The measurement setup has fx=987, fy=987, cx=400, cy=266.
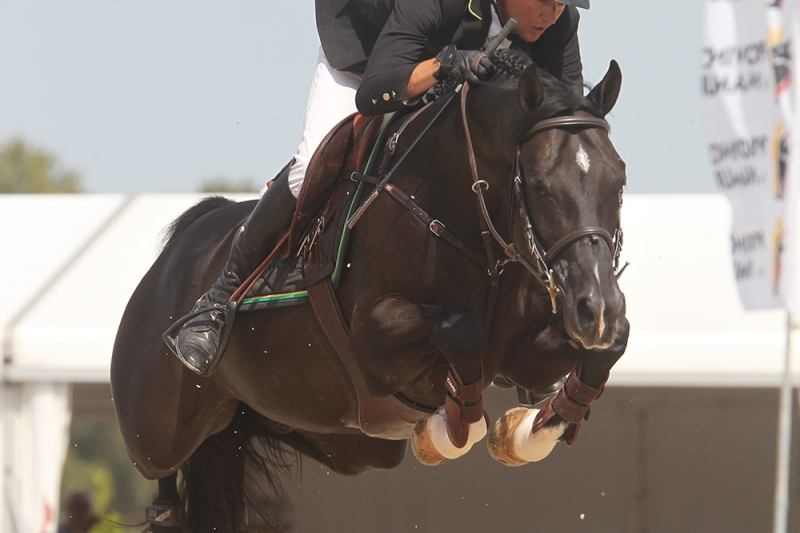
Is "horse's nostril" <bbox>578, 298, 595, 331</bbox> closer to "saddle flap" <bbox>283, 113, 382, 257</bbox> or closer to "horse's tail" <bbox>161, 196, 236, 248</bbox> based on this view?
"saddle flap" <bbox>283, 113, 382, 257</bbox>

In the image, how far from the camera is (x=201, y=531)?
209 inches

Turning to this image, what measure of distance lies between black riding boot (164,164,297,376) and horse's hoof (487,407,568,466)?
1.27 metres

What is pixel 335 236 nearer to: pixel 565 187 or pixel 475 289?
pixel 475 289

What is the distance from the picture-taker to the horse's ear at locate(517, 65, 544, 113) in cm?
319

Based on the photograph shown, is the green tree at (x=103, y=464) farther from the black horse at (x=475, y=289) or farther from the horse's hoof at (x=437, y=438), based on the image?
the horse's hoof at (x=437, y=438)

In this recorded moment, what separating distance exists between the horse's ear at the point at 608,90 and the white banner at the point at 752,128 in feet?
1.08

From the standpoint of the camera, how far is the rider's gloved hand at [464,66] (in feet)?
11.3

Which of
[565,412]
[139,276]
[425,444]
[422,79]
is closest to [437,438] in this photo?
[425,444]

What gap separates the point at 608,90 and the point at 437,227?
2.51ft

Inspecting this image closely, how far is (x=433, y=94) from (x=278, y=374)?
1399 millimetres

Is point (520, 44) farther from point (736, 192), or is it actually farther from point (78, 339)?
point (78, 339)

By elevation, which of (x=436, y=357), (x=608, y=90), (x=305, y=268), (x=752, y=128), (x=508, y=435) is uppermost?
(x=608, y=90)

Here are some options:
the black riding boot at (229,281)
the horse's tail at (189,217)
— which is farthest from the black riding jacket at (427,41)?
the horse's tail at (189,217)

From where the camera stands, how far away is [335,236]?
396 centimetres
